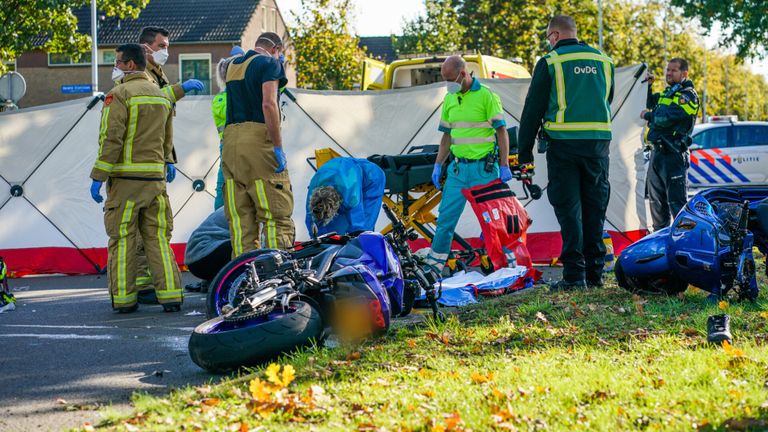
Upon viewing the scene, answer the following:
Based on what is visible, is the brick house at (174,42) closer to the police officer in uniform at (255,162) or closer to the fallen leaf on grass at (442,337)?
the police officer in uniform at (255,162)

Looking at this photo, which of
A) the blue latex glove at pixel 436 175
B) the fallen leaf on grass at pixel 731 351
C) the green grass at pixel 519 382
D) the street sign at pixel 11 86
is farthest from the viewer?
the street sign at pixel 11 86

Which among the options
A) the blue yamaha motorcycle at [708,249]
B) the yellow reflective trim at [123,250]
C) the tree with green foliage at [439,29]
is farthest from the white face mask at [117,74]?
the tree with green foliage at [439,29]

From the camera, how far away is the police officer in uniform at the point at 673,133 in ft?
32.9

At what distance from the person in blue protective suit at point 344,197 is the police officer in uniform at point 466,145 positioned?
4.18ft

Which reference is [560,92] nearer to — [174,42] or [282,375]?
[282,375]

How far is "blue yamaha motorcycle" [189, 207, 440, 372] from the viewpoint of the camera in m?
4.95

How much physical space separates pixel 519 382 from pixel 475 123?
445cm

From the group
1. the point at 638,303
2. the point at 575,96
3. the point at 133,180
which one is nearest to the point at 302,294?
the point at 638,303

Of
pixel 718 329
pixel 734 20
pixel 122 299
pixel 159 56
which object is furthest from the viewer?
pixel 734 20

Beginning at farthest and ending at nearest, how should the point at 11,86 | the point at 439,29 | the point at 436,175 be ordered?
the point at 439,29, the point at 11,86, the point at 436,175

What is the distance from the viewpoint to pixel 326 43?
3872cm

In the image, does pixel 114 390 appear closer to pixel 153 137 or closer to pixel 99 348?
pixel 99 348

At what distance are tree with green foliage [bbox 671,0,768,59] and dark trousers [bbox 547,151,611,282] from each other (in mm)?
25007

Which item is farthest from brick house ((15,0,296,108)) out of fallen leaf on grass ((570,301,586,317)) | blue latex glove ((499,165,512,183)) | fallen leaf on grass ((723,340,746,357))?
fallen leaf on grass ((723,340,746,357))
